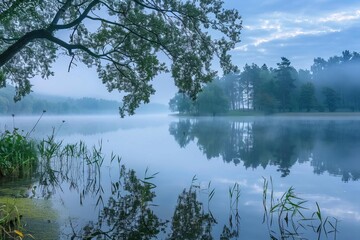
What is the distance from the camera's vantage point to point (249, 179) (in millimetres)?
13469

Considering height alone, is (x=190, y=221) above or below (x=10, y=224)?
below

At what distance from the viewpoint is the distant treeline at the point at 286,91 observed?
3391 inches

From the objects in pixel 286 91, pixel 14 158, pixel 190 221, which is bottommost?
pixel 190 221

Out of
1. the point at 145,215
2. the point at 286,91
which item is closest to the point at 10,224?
the point at 145,215

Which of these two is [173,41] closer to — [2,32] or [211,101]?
[2,32]

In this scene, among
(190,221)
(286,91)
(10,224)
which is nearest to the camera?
(10,224)

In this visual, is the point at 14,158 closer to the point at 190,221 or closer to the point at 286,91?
the point at 190,221

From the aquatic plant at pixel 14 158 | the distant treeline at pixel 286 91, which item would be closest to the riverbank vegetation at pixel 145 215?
the aquatic plant at pixel 14 158

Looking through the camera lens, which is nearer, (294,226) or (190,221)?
(294,226)

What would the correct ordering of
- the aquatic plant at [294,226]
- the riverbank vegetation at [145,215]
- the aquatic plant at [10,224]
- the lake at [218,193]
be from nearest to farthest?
1. the aquatic plant at [10,224]
2. the riverbank vegetation at [145,215]
3. the aquatic plant at [294,226]
4. the lake at [218,193]

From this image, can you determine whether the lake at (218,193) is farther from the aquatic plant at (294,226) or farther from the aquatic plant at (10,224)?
the aquatic plant at (10,224)

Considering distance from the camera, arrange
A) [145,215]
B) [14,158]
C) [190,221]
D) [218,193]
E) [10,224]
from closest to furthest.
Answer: [10,224] → [190,221] → [145,215] → [218,193] → [14,158]

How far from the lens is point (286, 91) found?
283 ft

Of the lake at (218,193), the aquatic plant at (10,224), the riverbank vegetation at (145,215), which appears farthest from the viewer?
the lake at (218,193)
